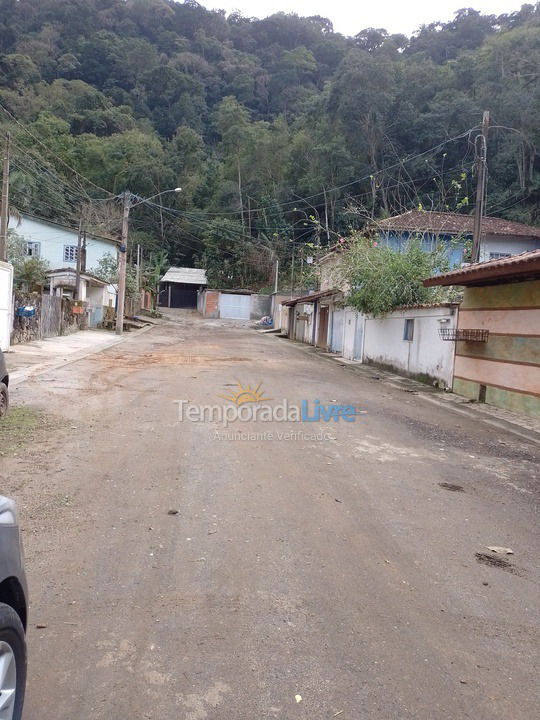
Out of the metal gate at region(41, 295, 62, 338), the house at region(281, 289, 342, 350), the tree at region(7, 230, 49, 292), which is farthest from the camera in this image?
the tree at region(7, 230, 49, 292)

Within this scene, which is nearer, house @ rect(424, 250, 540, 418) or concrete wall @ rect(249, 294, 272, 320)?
house @ rect(424, 250, 540, 418)

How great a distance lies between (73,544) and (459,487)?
390 cm

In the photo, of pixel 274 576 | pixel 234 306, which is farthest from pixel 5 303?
pixel 234 306

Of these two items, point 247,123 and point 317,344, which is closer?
point 317,344

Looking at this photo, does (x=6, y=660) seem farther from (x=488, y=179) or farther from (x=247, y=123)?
(x=247, y=123)

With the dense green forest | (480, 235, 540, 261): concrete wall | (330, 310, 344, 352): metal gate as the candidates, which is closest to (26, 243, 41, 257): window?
the dense green forest

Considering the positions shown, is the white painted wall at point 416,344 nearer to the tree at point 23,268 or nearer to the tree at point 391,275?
the tree at point 391,275

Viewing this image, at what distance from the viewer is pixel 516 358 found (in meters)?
11.1

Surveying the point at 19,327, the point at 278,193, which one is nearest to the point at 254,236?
the point at 278,193

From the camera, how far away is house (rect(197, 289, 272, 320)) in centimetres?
5184

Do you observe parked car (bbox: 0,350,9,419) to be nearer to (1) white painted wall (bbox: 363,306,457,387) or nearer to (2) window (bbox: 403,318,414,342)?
(1) white painted wall (bbox: 363,306,457,387)

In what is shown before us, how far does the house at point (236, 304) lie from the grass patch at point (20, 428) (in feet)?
142

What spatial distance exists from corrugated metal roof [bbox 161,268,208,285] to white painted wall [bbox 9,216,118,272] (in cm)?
963

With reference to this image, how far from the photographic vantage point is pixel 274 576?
3678 millimetres
